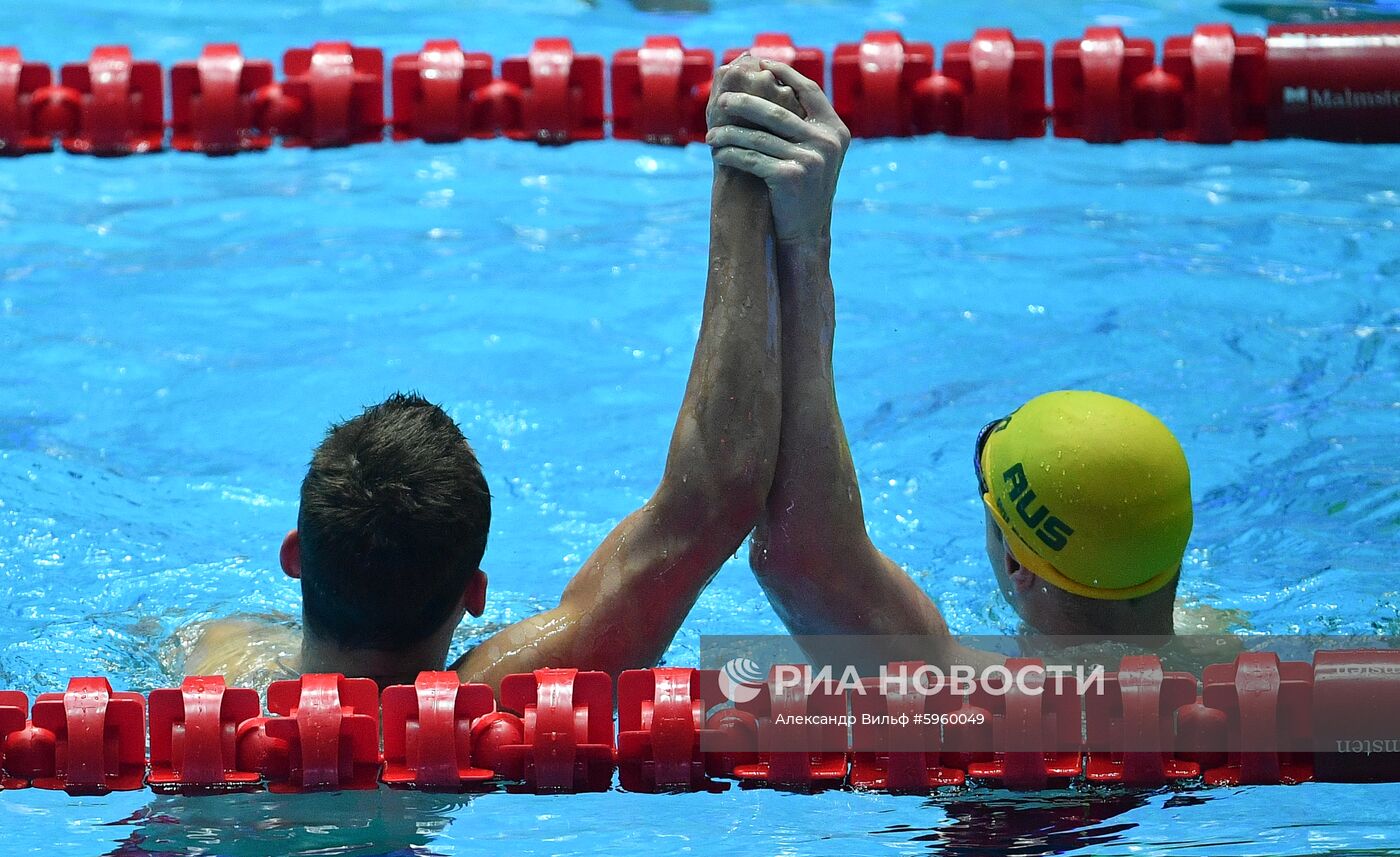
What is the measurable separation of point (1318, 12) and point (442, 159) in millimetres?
4389

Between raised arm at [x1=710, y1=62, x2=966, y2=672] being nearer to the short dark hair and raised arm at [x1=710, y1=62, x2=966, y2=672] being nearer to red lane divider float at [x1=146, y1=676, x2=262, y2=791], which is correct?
the short dark hair

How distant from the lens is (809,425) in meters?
2.48

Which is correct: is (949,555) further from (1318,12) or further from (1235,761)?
(1318,12)

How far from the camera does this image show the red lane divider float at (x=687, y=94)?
600 centimetres

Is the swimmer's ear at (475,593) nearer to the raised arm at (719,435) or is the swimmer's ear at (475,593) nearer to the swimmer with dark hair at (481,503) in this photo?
the swimmer with dark hair at (481,503)

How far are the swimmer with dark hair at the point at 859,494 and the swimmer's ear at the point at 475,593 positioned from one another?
44 centimetres

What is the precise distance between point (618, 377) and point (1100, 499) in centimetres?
240

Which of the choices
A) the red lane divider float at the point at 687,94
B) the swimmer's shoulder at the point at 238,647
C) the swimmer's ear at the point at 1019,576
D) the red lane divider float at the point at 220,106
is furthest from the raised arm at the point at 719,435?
the red lane divider float at the point at 220,106

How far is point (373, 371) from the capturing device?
476 centimetres

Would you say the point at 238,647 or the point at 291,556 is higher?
the point at 291,556

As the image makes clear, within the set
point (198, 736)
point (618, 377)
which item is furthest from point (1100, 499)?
point (618, 377)

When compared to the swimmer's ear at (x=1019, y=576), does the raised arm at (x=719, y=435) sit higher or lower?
higher

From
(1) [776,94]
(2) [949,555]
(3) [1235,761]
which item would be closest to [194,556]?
(2) [949,555]

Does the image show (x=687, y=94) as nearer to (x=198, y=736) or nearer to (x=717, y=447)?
(x=717, y=447)
